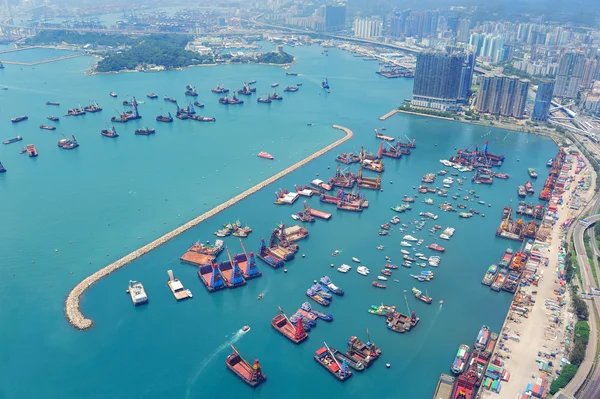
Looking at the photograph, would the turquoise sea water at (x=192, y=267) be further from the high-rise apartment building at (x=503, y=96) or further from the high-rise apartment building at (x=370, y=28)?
the high-rise apartment building at (x=370, y=28)

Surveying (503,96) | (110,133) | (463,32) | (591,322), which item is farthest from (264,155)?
(463,32)

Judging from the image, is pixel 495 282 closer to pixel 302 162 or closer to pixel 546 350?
pixel 546 350

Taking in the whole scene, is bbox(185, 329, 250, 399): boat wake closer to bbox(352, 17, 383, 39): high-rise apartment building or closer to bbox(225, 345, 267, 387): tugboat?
bbox(225, 345, 267, 387): tugboat

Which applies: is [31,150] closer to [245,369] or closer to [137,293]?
[137,293]

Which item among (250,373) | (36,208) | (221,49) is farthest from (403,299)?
(221,49)

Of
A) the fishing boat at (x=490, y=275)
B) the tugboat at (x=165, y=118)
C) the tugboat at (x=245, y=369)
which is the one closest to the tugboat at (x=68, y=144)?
the tugboat at (x=165, y=118)
